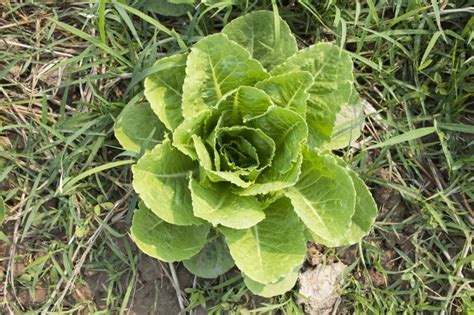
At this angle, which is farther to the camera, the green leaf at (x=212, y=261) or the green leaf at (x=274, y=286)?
the green leaf at (x=212, y=261)

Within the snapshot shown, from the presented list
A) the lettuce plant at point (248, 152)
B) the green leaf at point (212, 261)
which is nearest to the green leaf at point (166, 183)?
the lettuce plant at point (248, 152)

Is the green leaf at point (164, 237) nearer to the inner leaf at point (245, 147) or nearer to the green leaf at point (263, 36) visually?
the inner leaf at point (245, 147)

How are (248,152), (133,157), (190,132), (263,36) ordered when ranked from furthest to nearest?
(133,157) → (263,36) → (248,152) → (190,132)

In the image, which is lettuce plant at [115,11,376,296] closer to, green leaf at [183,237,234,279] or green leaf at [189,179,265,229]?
green leaf at [189,179,265,229]

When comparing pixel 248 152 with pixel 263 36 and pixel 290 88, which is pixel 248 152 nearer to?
pixel 290 88

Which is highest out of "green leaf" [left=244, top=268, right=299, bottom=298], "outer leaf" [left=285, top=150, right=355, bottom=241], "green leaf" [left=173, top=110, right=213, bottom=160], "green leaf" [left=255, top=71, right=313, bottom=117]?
"green leaf" [left=255, top=71, right=313, bottom=117]

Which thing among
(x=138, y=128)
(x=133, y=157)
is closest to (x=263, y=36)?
(x=138, y=128)

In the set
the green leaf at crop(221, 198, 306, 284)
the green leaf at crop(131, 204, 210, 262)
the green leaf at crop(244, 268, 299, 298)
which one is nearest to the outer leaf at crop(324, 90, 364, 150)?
the green leaf at crop(221, 198, 306, 284)
